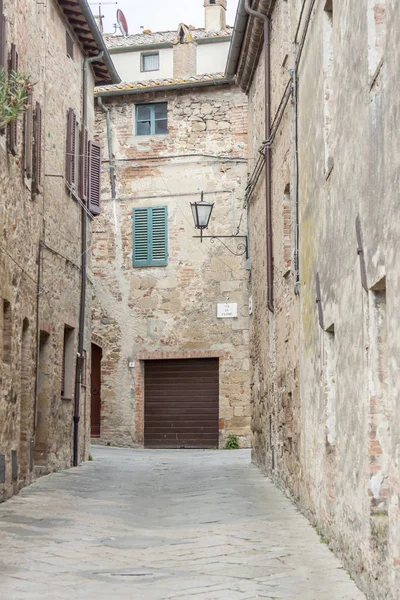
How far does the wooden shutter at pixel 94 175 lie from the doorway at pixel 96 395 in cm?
627

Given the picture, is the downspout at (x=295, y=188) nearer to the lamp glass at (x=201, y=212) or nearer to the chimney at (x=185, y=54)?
the lamp glass at (x=201, y=212)

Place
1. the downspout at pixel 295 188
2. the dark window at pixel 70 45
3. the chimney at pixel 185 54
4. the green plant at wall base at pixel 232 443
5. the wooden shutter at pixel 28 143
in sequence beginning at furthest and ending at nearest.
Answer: the chimney at pixel 185 54
the green plant at wall base at pixel 232 443
the dark window at pixel 70 45
the wooden shutter at pixel 28 143
the downspout at pixel 295 188

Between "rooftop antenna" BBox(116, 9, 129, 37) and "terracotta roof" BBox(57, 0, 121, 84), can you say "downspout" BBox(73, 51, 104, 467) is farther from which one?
"rooftop antenna" BBox(116, 9, 129, 37)

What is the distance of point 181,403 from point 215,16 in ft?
41.7

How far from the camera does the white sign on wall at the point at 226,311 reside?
74.5 ft

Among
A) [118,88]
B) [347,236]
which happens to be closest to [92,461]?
[118,88]

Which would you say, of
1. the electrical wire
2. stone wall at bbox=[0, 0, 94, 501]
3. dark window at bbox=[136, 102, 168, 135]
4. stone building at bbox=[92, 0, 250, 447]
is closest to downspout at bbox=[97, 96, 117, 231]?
stone building at bbox=[92, 0, 250, 447]

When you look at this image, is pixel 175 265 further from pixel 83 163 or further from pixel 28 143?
pixel 28 143

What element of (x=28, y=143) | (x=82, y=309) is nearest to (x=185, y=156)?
(x=82, y=309)

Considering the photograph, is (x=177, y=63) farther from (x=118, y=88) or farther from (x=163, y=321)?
(x=163, y=321)

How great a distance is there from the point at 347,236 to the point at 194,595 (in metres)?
2.69

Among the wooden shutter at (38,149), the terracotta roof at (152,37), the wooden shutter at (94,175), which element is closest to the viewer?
the wooden shutter at (38,149)

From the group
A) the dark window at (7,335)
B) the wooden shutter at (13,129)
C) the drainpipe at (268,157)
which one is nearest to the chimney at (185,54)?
the drainpipe at (268,157)

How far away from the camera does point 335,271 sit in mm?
7738
